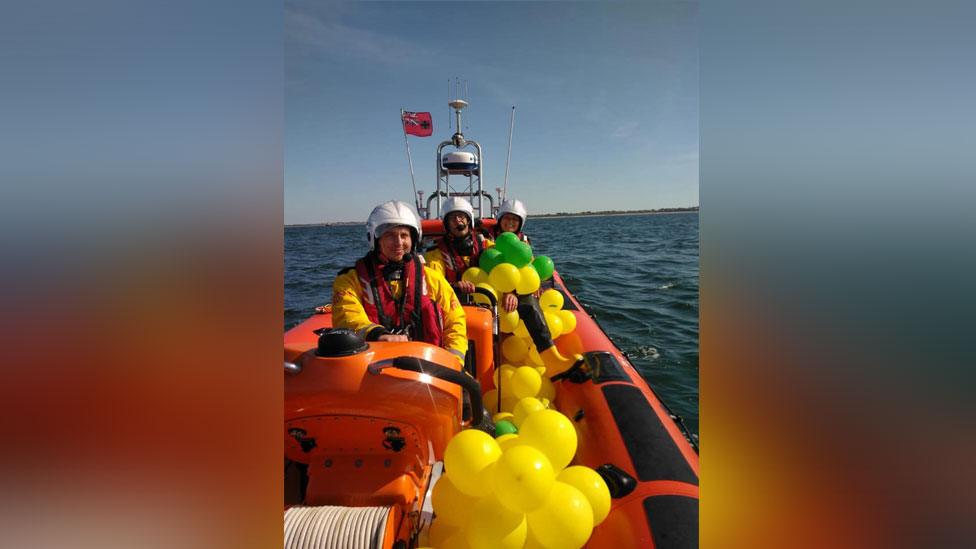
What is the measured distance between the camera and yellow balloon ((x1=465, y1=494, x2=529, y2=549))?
190 centimetres

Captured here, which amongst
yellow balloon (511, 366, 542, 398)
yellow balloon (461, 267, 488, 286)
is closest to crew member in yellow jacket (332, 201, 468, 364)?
yellow balloon (511, 366, 542, 398)

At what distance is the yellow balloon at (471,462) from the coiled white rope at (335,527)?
0.37 meters

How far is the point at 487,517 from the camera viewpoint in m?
1.93

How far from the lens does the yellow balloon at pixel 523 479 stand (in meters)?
1.79

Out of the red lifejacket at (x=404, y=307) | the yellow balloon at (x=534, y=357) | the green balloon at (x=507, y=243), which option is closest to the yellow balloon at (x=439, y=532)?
the red lifejacket at (x=404, y=307)

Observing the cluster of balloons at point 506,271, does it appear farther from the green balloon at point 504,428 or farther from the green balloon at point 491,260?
the green balloon at point 504,428

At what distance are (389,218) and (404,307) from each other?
0.70 metres

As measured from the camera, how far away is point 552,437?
2.11m

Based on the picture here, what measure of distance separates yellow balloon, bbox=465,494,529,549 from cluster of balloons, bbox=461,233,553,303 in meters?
2.93

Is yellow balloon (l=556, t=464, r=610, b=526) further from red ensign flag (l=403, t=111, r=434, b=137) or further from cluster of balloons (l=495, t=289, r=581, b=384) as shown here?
red ensign flag (l=403, t=111, r=434, b=137)

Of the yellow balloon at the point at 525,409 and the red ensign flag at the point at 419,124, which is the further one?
the red ensign flag at the point at 419,124
